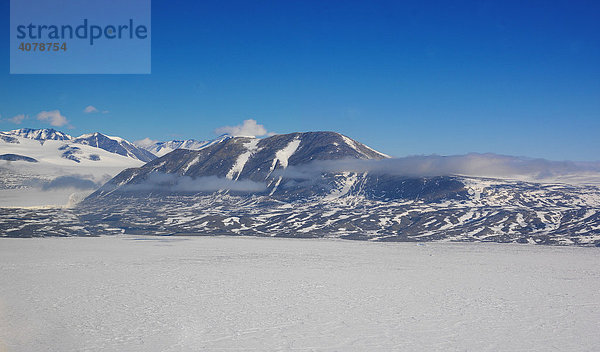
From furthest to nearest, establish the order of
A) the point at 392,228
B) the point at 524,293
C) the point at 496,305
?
the point at 392,228
the point at 524,293
the point at 496,305

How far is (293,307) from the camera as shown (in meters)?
33.1

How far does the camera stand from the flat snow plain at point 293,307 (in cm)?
2506

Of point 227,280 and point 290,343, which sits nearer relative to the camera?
point 290,343

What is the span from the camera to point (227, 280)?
44531 mm

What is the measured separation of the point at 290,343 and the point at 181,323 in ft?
26.4

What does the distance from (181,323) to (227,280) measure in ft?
52.6

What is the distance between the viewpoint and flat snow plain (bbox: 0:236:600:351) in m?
25.1

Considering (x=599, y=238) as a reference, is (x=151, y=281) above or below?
above

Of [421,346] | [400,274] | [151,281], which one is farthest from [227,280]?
[421,346]

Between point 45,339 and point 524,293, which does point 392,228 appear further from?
point 45,339

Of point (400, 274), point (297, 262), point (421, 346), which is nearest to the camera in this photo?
point (421, 346)

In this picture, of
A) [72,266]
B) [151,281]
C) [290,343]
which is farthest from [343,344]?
[72,266]

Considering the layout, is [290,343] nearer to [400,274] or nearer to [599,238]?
[400,274]

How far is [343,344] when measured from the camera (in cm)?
2456
